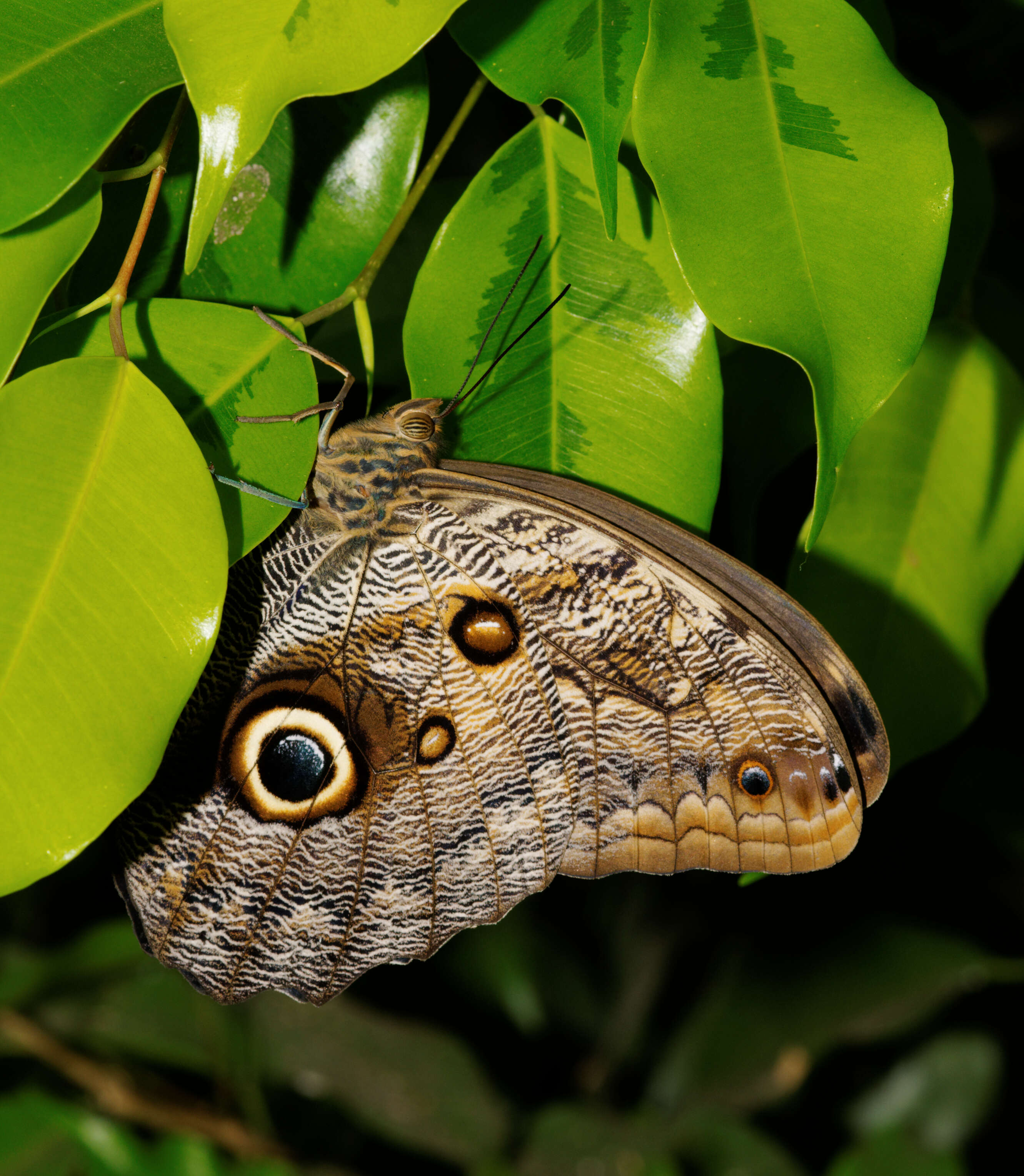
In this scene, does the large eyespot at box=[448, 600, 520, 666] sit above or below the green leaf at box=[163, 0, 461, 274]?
below

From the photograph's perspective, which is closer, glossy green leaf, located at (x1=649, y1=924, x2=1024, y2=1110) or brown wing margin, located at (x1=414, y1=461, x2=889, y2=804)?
brown wing margin, located at (x1=414, y1=461, x2=889, y2=804)

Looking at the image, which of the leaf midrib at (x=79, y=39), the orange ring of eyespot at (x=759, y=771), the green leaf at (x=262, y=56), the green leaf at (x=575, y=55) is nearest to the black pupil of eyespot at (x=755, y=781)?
the orange ring of eyespot at (x=759, y=771)

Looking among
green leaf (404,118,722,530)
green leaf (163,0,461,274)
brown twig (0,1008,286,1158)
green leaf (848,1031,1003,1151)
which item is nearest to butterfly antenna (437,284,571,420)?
green leaf (404,118,722,530)

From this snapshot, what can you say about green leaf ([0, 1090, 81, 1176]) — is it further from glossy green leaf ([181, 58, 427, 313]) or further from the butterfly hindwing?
glossy green leaf ([181, 58, 427, 313])

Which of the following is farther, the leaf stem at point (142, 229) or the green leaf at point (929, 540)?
the green leaf at point (929, 540)

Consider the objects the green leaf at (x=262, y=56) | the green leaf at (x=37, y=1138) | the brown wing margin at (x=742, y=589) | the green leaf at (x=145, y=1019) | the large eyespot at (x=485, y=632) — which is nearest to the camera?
the green leaf at (x=262, y=56)

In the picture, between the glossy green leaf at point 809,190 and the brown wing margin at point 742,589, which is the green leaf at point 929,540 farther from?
the glossy green leaf at point 809,190

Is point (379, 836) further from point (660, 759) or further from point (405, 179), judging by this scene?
point (405, 179)
